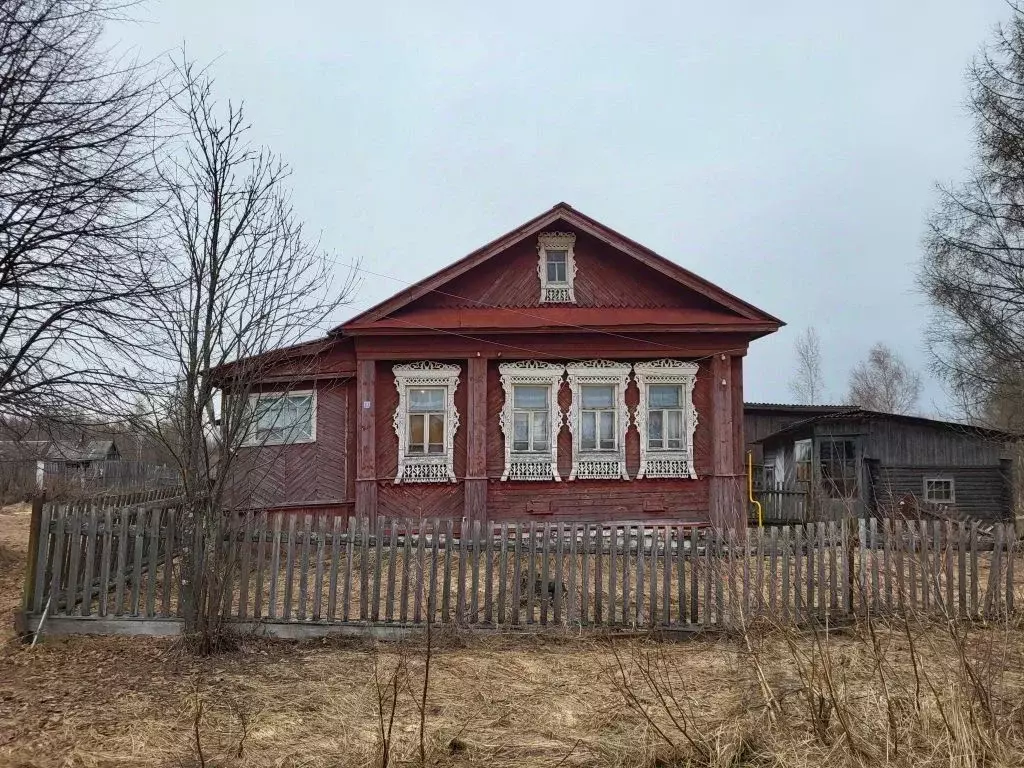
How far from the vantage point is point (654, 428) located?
1473 cm

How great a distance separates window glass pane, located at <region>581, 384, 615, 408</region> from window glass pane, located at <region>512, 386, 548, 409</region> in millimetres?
785

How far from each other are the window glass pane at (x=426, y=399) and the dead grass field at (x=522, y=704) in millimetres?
7421

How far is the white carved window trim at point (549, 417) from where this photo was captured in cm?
1442

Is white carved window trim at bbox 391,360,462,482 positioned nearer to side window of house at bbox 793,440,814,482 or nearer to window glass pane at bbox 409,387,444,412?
window glass pane at bbox 409,387,444,412

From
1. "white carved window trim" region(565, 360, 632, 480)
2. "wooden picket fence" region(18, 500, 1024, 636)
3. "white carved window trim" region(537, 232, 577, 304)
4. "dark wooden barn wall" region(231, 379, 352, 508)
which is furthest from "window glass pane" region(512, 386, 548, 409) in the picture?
"wooden picket fence" region(18, 500, 1024, 636)

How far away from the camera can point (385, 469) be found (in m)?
14.5

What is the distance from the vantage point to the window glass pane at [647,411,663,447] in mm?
14688

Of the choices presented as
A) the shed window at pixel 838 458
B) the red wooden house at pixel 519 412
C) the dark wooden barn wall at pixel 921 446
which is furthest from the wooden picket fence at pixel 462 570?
the dark wooden barn wall at pixel 921 446

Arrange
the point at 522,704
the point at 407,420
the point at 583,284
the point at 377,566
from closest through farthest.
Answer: the point at 522,704
the point at 377,566
the point at 407,420
the point at 583,284

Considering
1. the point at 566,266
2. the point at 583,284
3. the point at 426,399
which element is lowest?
the point at 426,399

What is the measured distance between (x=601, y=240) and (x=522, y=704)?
1123cm

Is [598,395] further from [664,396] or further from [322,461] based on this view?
[322,461]

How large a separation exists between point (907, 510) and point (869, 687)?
18818 mm

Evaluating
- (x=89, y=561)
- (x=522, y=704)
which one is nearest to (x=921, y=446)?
(x=522, y=704)
